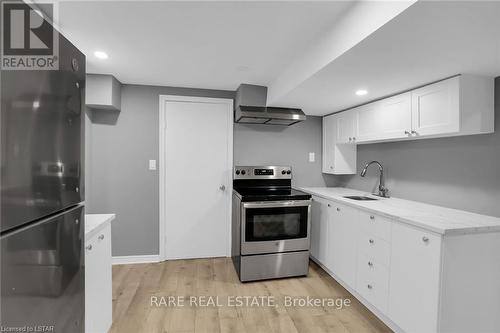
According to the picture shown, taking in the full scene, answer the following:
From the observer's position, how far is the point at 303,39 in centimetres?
182

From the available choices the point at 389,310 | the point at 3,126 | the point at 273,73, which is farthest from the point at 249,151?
the point at 3,126

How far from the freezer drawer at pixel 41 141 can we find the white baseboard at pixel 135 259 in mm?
2441

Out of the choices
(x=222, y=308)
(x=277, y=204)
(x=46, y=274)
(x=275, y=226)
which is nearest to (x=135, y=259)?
(x=222, y=308)

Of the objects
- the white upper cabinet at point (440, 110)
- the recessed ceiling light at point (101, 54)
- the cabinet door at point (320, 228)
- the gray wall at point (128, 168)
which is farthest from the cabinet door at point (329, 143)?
the recessed ceiling light at point (101, 54)

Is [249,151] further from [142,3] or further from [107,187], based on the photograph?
[142,3]

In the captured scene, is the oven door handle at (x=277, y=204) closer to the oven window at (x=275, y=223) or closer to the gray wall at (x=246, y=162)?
the oven window at (x=275, y=223)

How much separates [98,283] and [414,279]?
2030 mm

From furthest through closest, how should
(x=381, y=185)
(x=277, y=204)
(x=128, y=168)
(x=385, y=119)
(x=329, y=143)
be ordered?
(x=329, y=143) < (x=128, y=168) < (x=381, y=185) < (x=277, y=204) < (x=385, y=119)

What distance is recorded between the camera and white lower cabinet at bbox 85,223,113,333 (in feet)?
4.16

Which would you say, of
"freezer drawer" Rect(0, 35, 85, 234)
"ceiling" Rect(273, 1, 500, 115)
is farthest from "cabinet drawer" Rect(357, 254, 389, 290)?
"freezer drawer" Rect(0, 35, 85, 234)

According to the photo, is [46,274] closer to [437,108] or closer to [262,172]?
[437,108]

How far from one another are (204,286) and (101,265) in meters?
1.28

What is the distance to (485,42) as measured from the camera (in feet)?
4.19

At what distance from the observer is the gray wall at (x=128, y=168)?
114 inches
